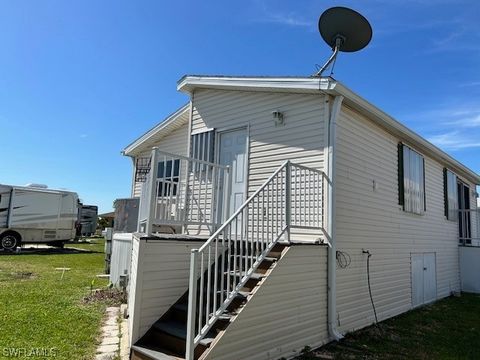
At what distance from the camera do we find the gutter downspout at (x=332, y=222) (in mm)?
5176

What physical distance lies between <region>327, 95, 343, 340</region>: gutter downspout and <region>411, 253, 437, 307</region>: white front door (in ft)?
12.6

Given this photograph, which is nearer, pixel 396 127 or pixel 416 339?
pixel 416 339

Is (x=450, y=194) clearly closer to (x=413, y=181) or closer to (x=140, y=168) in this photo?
(x=413, y=181)

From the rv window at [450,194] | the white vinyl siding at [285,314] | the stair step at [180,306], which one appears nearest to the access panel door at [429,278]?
the rv window at [450,194]

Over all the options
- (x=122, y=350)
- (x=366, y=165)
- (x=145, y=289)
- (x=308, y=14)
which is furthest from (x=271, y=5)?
(x=122, y=350)

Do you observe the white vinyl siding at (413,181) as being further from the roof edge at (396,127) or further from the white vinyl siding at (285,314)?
the white vinyl siding at (285,314)

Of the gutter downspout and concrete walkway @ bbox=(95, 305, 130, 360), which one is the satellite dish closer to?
the gutter downspout

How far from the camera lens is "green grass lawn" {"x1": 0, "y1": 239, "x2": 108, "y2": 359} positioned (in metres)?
4.36

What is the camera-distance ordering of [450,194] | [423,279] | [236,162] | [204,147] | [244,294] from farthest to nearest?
1. [450,194]
2. [423,279]
3. [204,147]
4. [236,162]
5. [244,294]

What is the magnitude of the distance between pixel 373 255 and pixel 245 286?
10.3ft

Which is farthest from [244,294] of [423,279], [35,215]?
[35,215]

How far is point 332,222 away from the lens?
5379mm

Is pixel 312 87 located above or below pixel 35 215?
above

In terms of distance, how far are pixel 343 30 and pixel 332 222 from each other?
3464mm
